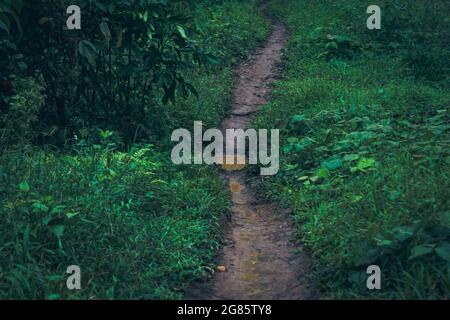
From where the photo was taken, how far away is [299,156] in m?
7.30

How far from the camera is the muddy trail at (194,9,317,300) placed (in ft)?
15.9

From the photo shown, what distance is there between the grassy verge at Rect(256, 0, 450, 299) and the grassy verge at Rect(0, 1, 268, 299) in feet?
3.50

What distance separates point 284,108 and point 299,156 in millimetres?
2238

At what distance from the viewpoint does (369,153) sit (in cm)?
679

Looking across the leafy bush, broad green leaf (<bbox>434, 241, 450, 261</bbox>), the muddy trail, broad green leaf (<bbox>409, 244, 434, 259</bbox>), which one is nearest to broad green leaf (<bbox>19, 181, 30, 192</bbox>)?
the leafy bush

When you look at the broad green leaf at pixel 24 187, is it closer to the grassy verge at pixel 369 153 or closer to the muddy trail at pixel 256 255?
the muddy trail at pixel 256 255

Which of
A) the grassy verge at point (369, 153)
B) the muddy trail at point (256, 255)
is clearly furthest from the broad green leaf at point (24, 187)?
the grassy verge at point (369, 153)

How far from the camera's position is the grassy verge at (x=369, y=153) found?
457cm

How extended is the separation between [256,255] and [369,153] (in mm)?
2088

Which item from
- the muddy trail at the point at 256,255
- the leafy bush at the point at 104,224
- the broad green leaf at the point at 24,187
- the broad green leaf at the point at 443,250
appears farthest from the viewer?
the broad green leaf at the point at 24,187

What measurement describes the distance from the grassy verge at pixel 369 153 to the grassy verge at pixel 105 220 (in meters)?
1.07

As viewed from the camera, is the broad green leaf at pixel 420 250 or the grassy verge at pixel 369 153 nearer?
the broad green leaf at pixel 420 250

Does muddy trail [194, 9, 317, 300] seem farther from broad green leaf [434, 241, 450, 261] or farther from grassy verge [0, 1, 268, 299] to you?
broad green leaf [434, 241, 450, 261]
